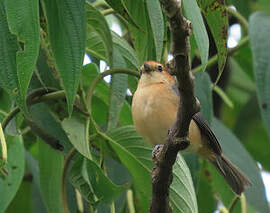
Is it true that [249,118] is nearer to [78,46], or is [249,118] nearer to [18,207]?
[18,207]

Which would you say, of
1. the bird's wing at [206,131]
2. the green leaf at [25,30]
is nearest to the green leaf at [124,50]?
the bird's wing at [206,131]

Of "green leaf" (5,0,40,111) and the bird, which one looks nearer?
"green leaf" (5,0,40,111)

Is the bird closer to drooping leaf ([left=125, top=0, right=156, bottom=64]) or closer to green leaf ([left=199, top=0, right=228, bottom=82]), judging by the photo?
drooping leaf ([left=125, top=0, right=156, bottom=64])

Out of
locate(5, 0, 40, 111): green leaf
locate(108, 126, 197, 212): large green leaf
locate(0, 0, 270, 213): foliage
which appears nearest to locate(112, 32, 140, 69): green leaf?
locate(0, 0, 270, 213): foliage

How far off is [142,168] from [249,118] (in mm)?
2157

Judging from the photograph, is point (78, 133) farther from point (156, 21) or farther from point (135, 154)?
point (156, 21)

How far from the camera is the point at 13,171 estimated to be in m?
3.50

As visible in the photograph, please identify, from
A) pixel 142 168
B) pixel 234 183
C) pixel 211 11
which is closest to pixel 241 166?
pixel 234 183

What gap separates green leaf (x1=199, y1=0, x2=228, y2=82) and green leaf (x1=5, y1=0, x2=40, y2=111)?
2.25ft

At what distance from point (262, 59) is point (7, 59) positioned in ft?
5.82

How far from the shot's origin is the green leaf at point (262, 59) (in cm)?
368

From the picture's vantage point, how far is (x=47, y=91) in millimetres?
3352

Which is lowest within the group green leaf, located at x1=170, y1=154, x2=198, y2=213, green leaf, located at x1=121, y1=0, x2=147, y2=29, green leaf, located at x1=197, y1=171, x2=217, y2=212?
green leaf, located at x1=197, y1=171, x2=217, y2=212

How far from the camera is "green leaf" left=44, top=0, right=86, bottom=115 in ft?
8.26
